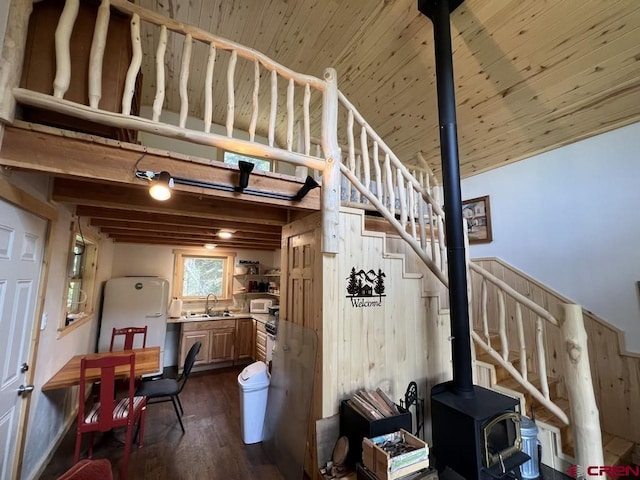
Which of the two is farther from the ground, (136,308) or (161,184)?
(161,184)

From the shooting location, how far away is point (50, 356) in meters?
2.46

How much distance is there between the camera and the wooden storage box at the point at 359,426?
1.98 m

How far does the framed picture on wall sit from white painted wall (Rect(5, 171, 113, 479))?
4494 millimetres

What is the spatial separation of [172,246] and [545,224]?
584cm

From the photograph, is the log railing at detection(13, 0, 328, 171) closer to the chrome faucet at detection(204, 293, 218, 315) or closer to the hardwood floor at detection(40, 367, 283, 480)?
the hardwood floor at detection(40, 367, 283, 480)

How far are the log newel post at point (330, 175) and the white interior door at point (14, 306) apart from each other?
1.98 meters

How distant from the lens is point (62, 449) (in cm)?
264

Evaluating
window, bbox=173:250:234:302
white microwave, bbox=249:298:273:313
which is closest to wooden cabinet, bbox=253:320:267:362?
white microwave, bbox=249:298:273:313

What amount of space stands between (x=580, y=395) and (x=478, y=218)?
2.55 m

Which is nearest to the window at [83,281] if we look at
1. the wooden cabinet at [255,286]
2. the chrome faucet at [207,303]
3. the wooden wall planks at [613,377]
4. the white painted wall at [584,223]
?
the chrome faucet at [207,303]

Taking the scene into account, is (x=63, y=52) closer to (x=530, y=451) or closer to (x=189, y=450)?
(x=189, y=450)

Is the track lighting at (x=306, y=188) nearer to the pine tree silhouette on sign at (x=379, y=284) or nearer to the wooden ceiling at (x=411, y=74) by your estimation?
the wooden ceiling at (x=411, y=74)

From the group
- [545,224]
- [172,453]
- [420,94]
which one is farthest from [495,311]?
[172,453]

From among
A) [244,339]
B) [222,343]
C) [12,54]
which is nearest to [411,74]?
[12,54]
